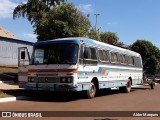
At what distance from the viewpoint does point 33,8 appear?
38906 mm

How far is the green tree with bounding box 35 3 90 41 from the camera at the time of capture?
29.5 m

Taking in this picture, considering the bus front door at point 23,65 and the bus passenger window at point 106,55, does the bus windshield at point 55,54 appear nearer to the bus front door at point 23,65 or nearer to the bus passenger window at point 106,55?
the bus front door at point 23,65

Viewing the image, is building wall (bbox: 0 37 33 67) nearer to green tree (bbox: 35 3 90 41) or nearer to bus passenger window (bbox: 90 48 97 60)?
green tree (bbox: 35 3 90 41)

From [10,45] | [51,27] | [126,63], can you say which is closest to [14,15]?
[10,45]

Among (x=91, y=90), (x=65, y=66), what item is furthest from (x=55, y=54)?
(x=91, y=90)

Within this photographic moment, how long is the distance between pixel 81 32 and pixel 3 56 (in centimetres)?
1407

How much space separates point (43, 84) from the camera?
642 inches

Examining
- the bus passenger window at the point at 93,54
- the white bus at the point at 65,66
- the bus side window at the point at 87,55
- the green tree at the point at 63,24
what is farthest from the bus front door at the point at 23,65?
the green tree at the point at 63,24

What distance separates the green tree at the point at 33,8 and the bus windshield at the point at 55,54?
70.6 feet

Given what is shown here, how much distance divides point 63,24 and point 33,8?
422 inches

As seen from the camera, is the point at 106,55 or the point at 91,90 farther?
the point at 106,55

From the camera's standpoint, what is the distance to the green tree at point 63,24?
2950 centimetres

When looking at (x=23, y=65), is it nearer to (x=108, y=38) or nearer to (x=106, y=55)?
(x=106, y=55)

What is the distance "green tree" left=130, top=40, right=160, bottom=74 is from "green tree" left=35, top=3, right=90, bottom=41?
33.4 m
